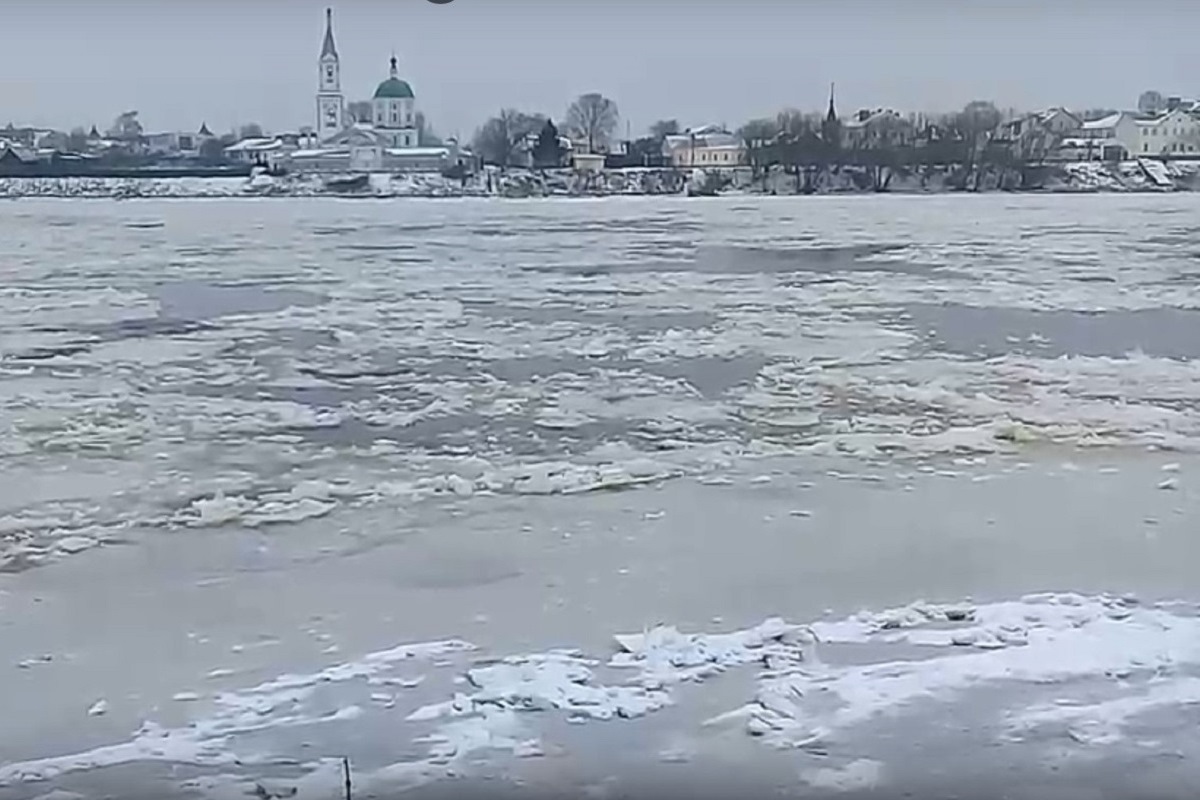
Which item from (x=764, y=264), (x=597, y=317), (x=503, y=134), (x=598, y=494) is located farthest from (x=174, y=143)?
(x=764, y=264)

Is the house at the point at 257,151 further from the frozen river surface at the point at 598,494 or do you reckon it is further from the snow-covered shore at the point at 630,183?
the frozen river surface at the point at 598,494

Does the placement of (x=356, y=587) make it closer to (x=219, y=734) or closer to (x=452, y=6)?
(x=219, y=734)

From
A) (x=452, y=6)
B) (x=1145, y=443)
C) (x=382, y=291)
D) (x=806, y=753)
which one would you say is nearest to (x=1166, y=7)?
(x=452, y=6)

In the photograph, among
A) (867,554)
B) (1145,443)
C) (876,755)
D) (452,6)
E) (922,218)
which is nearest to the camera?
(452,6)

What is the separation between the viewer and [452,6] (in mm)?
1192

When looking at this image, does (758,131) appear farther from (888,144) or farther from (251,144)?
(251,144)

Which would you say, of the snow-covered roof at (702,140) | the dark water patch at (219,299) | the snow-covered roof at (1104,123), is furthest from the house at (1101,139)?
the dark water patch at (219,299)

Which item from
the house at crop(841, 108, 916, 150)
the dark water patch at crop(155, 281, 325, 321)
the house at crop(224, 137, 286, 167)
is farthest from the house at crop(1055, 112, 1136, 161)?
the dark water patch at crop(155, 281, 325, 321)

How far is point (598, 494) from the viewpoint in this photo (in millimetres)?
2043

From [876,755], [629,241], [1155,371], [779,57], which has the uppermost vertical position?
[779,57]

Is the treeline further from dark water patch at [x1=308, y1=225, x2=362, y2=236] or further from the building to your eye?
dark water patch at [x1=308, y1=225, x2=362, y2=236]

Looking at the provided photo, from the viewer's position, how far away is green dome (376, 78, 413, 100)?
156cm

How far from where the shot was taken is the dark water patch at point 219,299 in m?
2.78

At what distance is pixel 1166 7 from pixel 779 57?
1.38 ft
